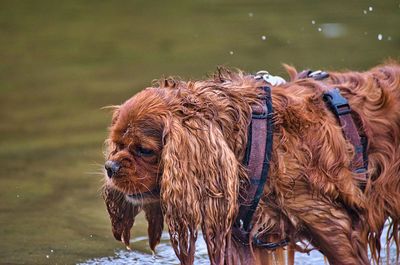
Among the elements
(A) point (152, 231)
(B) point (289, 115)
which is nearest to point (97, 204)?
(A) point (152, 231)

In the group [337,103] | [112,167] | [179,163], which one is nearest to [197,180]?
[179,163]

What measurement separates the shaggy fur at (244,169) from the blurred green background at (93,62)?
1.77 m

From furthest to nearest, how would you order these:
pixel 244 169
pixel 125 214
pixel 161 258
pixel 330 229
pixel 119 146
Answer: pixel 161 258 < pixel 125 214 < pixel 330 229 < pixel 244 169 < pixel 119 146

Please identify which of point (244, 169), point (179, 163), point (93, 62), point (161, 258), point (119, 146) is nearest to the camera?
point (179, 163)

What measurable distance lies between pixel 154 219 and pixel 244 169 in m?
0.57

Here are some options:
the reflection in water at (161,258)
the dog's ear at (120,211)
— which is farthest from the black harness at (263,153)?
the reflection in water at (161,258)

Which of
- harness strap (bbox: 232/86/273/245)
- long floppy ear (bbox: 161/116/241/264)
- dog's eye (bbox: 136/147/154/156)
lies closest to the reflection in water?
harness strap (bbox: 232/86/273/245)

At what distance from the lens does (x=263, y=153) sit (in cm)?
449

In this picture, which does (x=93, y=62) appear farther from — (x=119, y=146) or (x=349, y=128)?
(x=119, y=146)

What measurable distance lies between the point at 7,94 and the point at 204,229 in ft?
18.4

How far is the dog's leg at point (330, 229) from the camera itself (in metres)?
4.61

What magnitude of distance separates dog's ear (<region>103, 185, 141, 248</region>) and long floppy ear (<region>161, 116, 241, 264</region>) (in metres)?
0.36

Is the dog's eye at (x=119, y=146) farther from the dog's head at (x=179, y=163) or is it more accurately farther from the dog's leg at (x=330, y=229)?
the dog's leg at (x=330, y=229)

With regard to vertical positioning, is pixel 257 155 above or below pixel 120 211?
above
